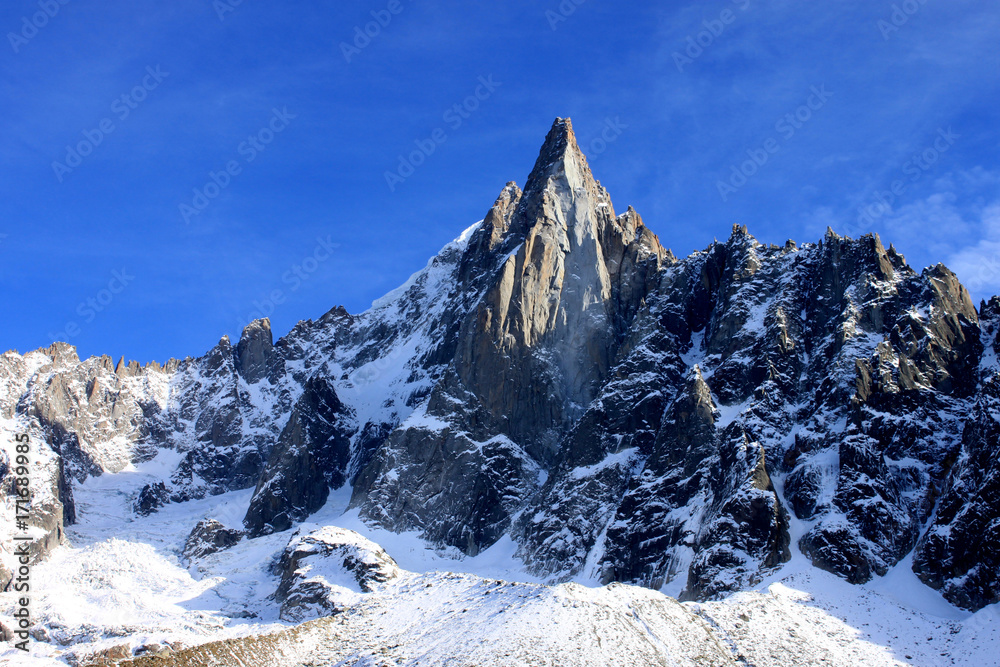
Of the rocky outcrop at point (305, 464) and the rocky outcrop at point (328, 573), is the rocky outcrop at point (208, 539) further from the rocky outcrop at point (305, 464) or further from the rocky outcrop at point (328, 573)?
the rocky outcrop at point (328, 573)

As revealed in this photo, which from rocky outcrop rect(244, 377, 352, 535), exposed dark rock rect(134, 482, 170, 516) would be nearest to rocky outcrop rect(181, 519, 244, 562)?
rocky outcrop rect(244, 377, 352, 535)

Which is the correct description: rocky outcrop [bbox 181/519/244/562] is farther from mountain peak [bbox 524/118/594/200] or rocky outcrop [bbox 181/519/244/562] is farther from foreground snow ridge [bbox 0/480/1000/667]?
mountain peak [bbox 524/118/594/200]

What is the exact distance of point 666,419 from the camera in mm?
122812

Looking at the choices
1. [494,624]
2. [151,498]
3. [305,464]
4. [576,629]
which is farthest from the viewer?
[151,498]

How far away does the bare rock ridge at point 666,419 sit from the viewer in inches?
3890

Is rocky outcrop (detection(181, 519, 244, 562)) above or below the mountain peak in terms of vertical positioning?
below

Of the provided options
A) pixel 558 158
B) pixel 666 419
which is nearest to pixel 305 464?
pixel 558 158

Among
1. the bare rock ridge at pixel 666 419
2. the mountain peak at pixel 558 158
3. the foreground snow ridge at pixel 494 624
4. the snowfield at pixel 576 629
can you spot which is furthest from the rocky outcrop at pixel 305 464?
the mountain peak at pixel 558 158

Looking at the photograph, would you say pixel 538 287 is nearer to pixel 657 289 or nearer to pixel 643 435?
pixel 657 289

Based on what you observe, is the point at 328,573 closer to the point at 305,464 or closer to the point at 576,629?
the point at 576,629

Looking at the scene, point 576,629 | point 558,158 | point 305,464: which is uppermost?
point 558,158

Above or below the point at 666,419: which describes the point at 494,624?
below

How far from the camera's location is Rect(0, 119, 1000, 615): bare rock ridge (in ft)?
324

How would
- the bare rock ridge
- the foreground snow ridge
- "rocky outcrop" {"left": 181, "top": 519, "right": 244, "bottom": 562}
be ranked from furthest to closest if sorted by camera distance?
1. "rocky outcrop" {"left": 181, "top": 519, "right": 244, "bottom": 562}
2. the bare rock ridge
3. the foreground snow ridge
